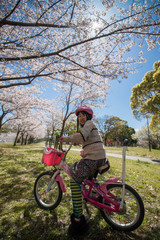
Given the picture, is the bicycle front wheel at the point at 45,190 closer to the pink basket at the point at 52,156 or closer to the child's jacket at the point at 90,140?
the pink basket at the point at 52,156

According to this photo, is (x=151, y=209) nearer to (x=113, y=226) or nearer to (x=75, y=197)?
(x=113, y=226)

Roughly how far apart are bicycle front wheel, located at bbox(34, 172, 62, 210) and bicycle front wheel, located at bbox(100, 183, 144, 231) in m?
1.12

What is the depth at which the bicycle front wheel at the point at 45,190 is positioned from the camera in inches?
94.1

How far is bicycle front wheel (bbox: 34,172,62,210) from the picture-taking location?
2.39 meters

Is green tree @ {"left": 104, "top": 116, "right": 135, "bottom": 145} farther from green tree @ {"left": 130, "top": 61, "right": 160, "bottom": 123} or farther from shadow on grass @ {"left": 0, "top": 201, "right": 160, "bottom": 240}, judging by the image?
shadow on grass @ {"left": 0, "top": 201, "right": 160, "bottom": 240}

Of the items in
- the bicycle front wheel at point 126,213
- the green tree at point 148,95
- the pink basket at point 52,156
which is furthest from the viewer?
the green tree at point 148,95

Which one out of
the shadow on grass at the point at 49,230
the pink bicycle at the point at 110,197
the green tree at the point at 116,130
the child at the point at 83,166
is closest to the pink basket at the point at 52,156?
the pink bicycle at the point at 110,197

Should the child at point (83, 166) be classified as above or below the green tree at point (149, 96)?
below

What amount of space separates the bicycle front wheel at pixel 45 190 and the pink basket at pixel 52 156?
437 millimetres

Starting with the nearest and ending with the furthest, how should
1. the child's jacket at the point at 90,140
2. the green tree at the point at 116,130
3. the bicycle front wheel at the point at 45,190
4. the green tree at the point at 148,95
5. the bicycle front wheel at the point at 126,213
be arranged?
1. the bicycle front wheel at the point at 126,213
2. the child's jacket at the point at 90,140
3. the bicycle front wheel at the point at 45,190
4. the green tree at the point at 148,95
5. the green tree at the point at 116,130

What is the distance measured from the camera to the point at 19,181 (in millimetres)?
3869

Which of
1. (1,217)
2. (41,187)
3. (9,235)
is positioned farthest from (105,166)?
(1,217)

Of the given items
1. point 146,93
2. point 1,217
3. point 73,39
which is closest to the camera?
point 1,217

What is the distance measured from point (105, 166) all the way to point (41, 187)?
1.77m
